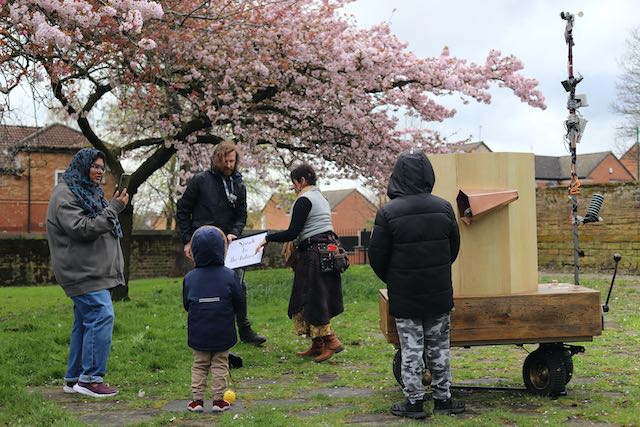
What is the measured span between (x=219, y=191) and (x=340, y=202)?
6178cm

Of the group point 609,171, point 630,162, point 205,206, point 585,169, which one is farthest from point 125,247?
point 630,162

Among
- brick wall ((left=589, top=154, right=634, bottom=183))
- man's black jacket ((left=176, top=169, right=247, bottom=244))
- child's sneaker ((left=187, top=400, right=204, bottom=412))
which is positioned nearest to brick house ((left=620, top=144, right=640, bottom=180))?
brick wall ((left=589, top=154, right=634, bottom=183))

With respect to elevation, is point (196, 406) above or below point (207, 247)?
below

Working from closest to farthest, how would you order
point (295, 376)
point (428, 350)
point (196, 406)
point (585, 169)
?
point (428, 350)
point (196, 406)
point (295, 376)
point (585, 169)

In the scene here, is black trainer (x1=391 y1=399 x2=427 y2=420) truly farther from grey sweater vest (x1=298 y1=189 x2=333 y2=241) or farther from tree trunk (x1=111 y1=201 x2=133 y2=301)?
tree trunk (x1=111 y1=201 x2=133 y2=301)

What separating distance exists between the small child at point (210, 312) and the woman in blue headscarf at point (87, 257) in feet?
2.93

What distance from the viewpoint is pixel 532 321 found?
16.5 ft

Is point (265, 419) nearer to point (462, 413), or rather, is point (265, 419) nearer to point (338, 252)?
point (462, 413)

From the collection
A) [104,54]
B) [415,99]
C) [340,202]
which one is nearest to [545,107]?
[415,99]

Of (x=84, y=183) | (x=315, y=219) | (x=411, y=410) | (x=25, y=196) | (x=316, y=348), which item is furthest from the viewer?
(x=25, y=196)

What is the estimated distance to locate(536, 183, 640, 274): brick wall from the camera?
18078 mm

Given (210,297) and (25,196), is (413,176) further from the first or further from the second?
(25,196)

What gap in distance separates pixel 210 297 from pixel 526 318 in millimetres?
2296

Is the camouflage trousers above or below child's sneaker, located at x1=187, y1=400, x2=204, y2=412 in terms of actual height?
above
